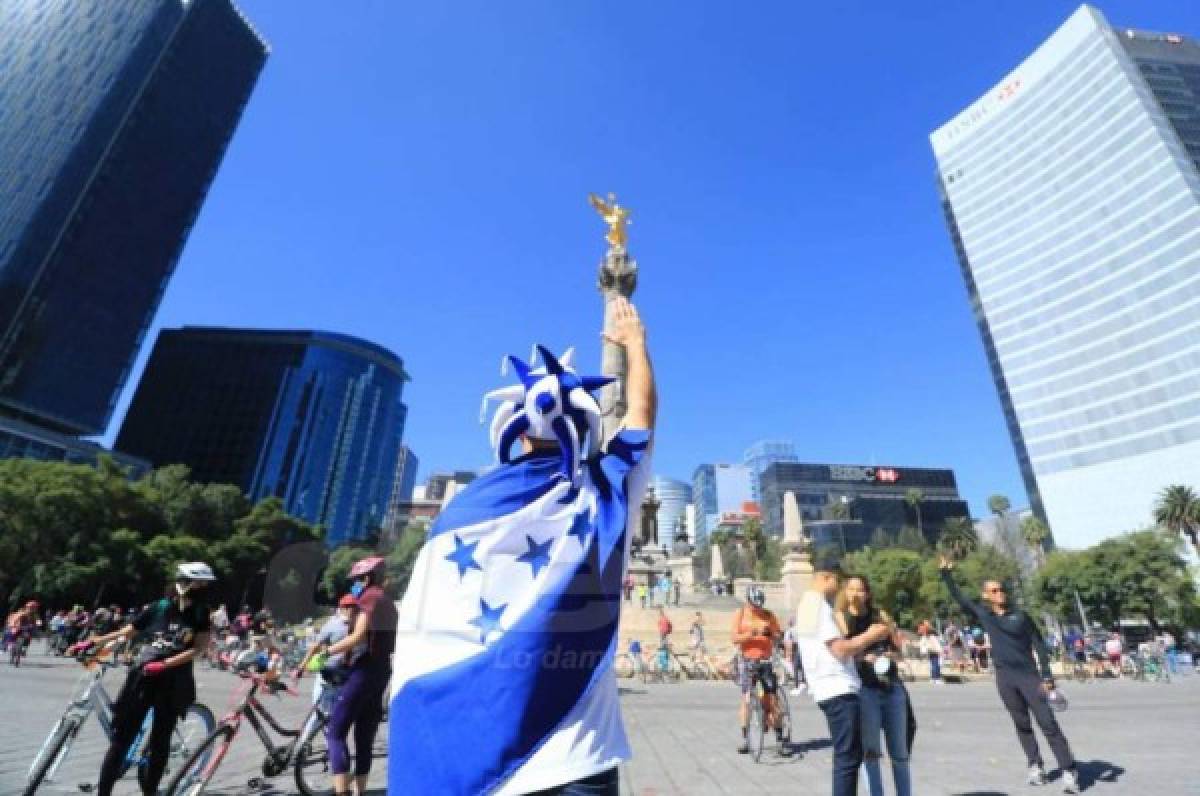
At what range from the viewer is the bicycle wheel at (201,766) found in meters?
4.76

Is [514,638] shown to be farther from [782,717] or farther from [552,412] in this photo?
[782,717]

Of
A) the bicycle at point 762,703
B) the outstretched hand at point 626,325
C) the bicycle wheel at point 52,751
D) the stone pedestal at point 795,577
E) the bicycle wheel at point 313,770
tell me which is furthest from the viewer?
the stone pedestal at point 795,577

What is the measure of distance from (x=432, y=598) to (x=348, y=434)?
393ft

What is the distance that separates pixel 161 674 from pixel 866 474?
125m

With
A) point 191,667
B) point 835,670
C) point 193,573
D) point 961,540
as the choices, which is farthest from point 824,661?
point 961,540

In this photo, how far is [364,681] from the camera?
16.3 feet

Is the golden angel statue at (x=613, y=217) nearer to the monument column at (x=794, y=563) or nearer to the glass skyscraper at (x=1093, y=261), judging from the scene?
the monument column at (x=794, y=563)

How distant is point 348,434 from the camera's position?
112000 mm

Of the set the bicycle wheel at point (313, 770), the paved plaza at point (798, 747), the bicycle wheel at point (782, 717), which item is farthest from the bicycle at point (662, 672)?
the bicycle wheel at point (313, 770)

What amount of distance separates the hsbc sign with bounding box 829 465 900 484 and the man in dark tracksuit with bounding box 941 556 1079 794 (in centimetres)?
11607

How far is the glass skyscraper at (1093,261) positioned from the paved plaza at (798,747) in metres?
73.8

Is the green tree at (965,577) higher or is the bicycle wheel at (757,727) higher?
the green tree at (965,577)

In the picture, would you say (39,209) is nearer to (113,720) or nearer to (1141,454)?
(113,720)

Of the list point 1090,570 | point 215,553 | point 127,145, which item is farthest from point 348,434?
point 1090,570
